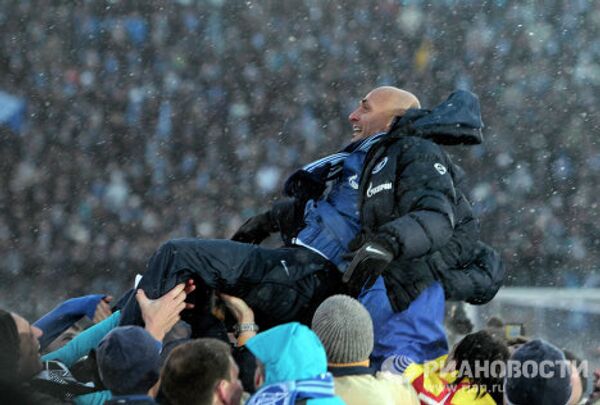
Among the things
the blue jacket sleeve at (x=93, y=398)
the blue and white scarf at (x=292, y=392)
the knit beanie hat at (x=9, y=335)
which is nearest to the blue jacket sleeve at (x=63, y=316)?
the blue jacket sleeve at (x=93, y=398)

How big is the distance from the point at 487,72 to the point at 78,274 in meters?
4.30

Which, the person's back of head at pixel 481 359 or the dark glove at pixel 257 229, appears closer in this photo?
the person's back of head at pixel 481 359

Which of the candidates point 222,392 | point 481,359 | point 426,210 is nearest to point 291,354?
point 222,392

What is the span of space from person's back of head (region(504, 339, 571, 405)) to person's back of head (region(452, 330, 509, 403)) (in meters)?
0.29

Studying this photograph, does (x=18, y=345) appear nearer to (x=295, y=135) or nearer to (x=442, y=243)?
(x=442, y=243)

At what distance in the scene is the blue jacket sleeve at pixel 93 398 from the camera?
2.36 m

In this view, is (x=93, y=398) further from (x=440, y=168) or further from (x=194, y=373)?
(x=440, y=168)

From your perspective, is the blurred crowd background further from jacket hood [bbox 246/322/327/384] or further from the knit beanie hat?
jacket hood [bbox 246/322/327/384]

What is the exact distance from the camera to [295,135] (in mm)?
9188

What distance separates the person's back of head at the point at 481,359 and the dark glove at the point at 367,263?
1.72ft

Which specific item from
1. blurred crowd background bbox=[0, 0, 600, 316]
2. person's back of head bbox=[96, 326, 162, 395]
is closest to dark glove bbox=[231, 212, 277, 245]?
person's back of head bbox=[96, 326, 162, 395]

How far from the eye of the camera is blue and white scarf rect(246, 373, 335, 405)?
2.03 meters

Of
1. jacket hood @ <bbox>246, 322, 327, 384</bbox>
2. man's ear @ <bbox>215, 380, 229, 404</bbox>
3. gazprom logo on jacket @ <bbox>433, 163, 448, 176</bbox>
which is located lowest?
man's ear @ <bbox>215, 380, 229, 404</bbox>

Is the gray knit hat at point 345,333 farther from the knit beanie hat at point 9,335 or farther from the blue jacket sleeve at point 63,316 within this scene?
the blue jacket sleeve at point 63,316
